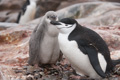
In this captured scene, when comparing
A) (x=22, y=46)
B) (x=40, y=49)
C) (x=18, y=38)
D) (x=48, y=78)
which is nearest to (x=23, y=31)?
(x=18, y=38)

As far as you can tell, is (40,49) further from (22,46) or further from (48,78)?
(22,46)

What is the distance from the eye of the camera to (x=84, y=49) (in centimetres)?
383

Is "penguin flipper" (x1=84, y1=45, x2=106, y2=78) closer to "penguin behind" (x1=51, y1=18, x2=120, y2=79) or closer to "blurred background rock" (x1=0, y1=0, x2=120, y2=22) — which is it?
"penguin behind" (x1=51, y1=18, x2=120, y2=79)

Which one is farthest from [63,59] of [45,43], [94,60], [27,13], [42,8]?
[42,8]

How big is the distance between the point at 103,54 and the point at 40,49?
1.11m

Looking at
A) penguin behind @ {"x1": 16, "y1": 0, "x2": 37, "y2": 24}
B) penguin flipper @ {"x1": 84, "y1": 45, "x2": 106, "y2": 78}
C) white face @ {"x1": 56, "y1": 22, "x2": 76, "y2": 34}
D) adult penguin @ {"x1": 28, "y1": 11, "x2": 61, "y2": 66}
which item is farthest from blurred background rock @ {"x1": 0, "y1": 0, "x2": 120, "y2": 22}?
penguin flipper @ {"x1": 84, "y1": 45, "x2": 106, "y2": 78}

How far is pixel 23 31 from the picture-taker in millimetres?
7078

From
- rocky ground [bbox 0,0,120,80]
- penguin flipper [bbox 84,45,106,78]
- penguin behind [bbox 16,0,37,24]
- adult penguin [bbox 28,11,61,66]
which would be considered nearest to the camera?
penguin flipper [bbox 84,45,106,78]

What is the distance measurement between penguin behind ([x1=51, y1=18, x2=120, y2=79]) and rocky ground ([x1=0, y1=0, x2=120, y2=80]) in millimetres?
249

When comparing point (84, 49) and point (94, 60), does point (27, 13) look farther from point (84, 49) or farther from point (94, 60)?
point (94, 60)

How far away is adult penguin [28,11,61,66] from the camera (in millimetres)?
4367

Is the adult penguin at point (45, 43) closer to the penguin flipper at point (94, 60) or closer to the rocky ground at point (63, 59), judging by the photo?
the rocky ground at point (63, 59)

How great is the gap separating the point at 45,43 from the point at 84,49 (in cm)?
84

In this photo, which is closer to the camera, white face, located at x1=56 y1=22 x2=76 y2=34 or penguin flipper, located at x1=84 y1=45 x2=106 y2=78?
penguin flipper, located at x1=84 y1=45 x2=106 y2=78
